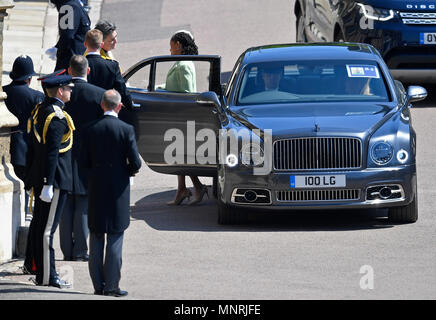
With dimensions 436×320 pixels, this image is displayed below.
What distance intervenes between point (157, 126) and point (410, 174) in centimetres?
283

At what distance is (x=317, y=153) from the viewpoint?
39.8 ft

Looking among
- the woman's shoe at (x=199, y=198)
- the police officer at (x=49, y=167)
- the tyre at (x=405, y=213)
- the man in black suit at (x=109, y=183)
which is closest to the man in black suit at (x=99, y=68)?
the police officer at (x=49, y=167)

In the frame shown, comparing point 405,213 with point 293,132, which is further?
point 405,213

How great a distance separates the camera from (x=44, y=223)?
10445 millimetres

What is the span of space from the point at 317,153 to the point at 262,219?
1211 millimetres

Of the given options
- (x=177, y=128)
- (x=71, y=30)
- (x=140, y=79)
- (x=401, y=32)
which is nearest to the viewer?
(x=177, y=128)

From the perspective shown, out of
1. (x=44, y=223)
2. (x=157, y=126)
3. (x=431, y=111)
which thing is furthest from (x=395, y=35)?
(x=44, y=223)

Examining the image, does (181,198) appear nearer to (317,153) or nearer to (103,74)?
(103,74)

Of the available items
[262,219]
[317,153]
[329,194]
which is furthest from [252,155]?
[262,219]

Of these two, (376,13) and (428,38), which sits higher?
(376,13)

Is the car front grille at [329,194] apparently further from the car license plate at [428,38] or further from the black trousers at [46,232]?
the car license plate at [428,38]

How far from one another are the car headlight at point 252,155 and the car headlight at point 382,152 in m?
1.06
